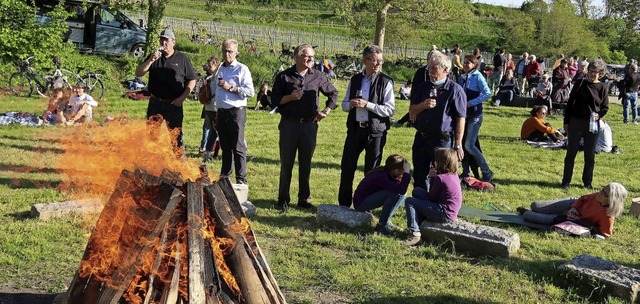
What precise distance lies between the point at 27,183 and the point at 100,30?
14.6m

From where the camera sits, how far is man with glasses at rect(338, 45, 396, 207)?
303 inches

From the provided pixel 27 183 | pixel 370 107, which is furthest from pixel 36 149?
pixel 370 107

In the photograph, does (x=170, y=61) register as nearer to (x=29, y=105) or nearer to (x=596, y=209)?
(x=596, y=209)

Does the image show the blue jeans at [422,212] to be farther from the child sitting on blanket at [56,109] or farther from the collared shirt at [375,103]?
the child sitting on blanket at [56,109]

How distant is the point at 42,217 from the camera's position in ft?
Answer: 23.6

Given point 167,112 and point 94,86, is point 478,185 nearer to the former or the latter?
point 167,112

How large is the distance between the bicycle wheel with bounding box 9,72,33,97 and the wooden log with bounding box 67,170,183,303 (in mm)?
13109

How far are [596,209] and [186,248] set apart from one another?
5.15 m

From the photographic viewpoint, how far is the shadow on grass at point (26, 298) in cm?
528

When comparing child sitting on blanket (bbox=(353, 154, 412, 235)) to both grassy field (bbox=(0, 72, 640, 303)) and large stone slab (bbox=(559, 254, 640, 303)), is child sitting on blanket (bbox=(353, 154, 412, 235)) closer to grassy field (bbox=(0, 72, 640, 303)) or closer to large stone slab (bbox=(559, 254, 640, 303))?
grassy field (bbox=(0, 72, 640, 303))

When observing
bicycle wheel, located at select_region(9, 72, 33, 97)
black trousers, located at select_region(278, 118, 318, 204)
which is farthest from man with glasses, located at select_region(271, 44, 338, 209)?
bicycle wheel, located at select_region(9, 72, 33, 97)

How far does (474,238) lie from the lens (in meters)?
6.73

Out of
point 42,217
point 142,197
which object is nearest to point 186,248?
point 142,197

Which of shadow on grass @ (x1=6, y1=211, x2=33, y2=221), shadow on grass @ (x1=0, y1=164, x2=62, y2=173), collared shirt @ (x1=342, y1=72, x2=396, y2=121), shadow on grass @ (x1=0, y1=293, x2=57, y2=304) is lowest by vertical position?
shadow on grass @ (x1=0, y1=293, x2=57, y2=304)
